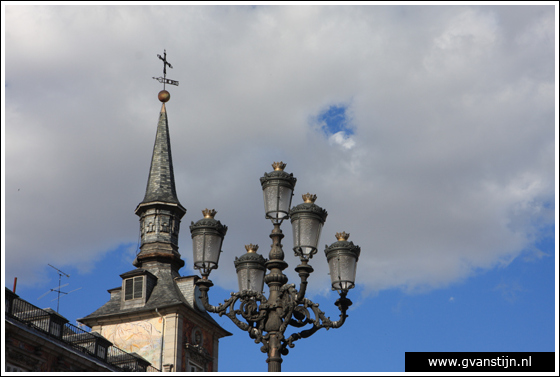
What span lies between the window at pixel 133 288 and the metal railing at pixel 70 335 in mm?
4769

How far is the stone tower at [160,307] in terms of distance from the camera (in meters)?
42.6

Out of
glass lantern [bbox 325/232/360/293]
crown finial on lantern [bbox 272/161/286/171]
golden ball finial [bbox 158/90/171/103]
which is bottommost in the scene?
glass lantern [bbox 325/232/360/293]

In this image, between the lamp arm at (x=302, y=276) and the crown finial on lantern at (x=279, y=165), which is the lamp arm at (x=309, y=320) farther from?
the crown finial on lantern at (x=279, y=165)

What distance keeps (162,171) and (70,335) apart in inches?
673

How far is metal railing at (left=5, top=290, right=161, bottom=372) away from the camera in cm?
3092

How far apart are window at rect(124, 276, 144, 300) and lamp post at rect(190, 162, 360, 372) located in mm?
A: 29031

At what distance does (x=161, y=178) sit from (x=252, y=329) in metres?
35.8

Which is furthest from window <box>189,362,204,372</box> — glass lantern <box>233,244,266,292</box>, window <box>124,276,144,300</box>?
glass lantern <box>233,244,266,292</box>

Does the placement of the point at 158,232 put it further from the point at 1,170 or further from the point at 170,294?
the point at 1,170

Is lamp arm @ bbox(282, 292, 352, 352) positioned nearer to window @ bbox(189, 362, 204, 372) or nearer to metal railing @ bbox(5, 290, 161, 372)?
metal railing @ bbox(5, 290, 161, 372)

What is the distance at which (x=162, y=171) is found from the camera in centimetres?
5066

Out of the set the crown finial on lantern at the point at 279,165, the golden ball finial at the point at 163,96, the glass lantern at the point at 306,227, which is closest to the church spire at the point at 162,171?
the golden ball finial at the point at 163,96

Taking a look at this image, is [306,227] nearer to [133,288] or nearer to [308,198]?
[308,198]

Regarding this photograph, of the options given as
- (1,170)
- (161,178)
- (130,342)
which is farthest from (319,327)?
(161,178)
